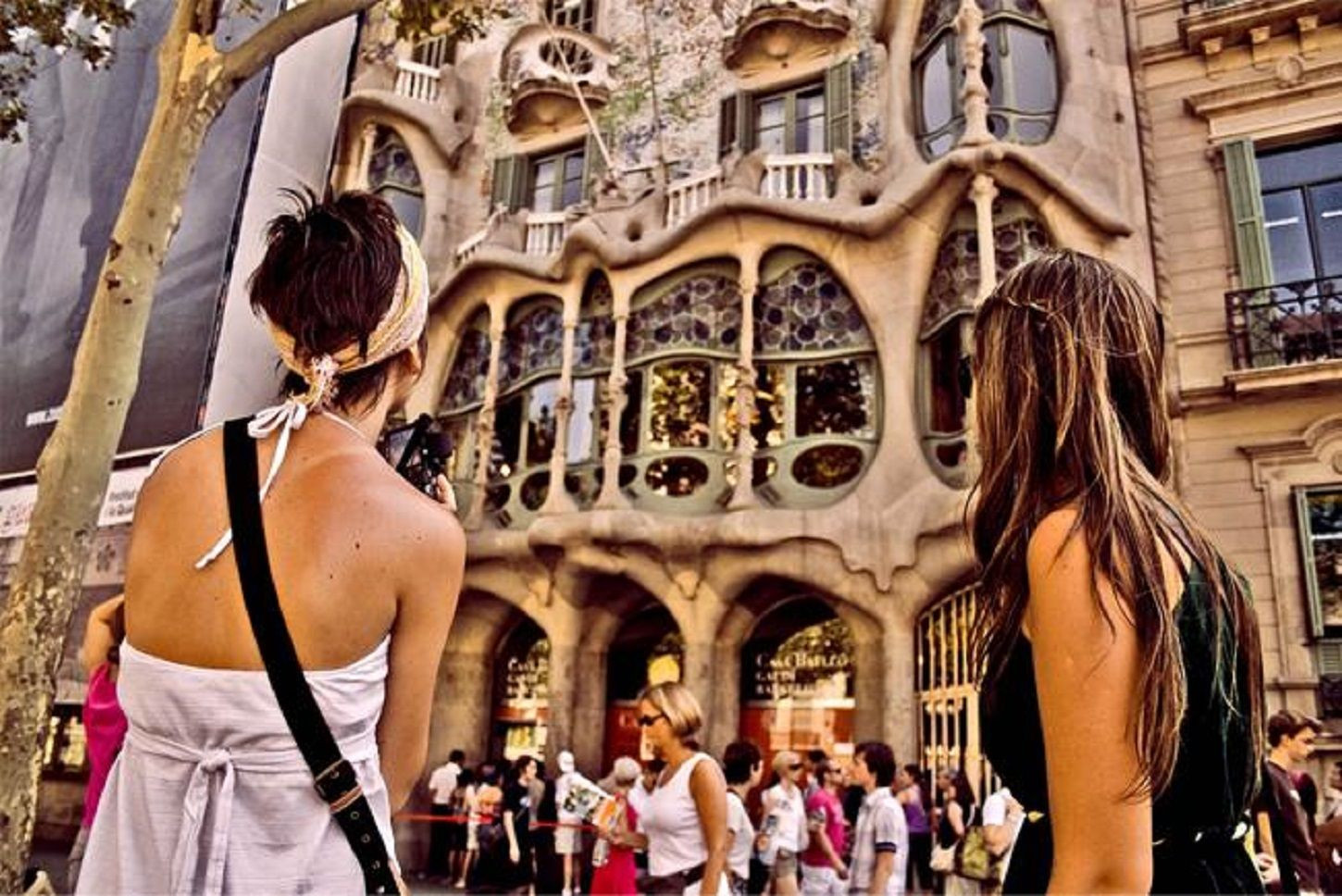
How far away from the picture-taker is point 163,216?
666 cm

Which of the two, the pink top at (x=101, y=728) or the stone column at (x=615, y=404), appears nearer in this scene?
the pink top at (x=101, y=728)

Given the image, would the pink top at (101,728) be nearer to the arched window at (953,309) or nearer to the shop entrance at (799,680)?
the arched window at (953,309)

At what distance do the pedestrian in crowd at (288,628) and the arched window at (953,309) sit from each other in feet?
35.5

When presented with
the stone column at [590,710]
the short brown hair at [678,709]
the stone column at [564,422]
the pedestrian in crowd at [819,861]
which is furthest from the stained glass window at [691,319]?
the short brown hair at [678,709]

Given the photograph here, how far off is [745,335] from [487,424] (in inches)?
169

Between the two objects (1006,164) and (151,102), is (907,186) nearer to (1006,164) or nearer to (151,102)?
(1006,164)

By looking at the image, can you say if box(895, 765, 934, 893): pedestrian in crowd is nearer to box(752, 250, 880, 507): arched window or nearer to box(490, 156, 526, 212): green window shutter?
box(752, 250, 880, 507): arched window

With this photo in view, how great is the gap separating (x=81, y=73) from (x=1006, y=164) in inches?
582

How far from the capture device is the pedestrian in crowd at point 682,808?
418 centimetres

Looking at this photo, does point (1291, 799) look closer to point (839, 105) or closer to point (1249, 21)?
point (1249, 21)

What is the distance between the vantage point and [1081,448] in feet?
4.42

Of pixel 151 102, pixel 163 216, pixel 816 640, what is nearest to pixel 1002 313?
pixel 163 216

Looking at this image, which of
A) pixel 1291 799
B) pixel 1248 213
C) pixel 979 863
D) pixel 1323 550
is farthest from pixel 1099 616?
pixel 1248 213

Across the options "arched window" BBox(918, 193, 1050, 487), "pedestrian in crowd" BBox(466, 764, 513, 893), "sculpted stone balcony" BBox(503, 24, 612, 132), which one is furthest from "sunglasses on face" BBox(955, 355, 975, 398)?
"sculpted stone balcony" BBox(503, 24, 612, 132)
